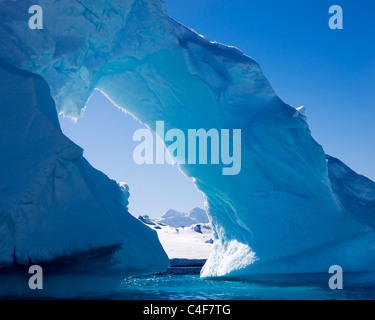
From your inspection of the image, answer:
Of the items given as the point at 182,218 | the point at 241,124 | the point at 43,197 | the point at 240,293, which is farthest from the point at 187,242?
the point at 182,218

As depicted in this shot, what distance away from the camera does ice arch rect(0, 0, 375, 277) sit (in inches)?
389

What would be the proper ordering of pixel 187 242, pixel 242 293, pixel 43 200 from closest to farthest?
pixel 43 200 → pixel 242 293 → pixel 187 242

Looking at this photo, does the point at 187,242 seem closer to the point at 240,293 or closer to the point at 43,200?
the point at 240,293

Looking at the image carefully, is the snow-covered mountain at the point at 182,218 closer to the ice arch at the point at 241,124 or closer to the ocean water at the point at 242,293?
the ice arch at the point at 241,124

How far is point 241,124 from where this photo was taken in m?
11.3

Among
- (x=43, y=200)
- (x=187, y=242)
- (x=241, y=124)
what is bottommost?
(x=187, y=242)

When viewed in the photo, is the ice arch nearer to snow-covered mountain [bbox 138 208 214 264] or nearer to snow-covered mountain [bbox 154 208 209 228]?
snow-covered mountain [bbox 138 208 214 264]

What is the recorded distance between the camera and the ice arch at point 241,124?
32.4 feet

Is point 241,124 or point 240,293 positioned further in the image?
point 241,124

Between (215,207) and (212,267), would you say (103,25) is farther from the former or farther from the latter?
(212,267)

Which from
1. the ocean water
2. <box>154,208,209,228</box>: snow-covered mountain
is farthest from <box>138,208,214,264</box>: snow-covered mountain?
<box>154,208,209,228</box>: snow-covered mountain

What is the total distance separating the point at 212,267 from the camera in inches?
506

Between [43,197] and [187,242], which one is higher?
[43,197]

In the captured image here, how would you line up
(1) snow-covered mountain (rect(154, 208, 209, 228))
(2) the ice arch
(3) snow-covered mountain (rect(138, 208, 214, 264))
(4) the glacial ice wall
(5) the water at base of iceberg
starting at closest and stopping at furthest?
(4) the glacial ice wall
(5) the water at base of iceberg
(2) the ice arch
(3) snow-covered mountain (rect(138, 208, 214, 264))
(1) snow-covered mountain (rect(154, 208, 209, 228))
